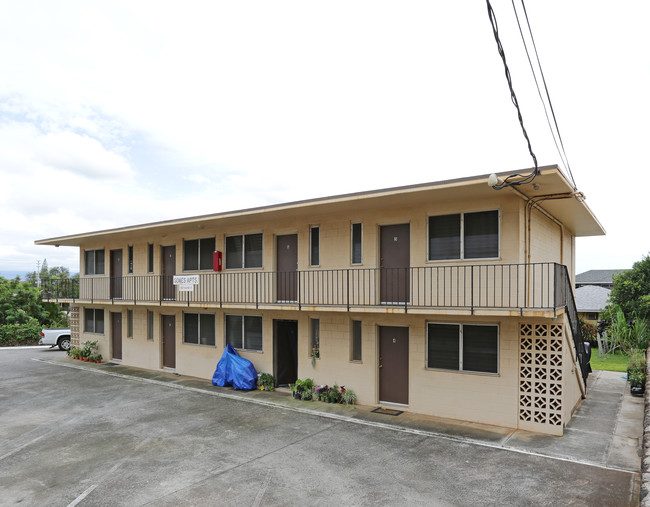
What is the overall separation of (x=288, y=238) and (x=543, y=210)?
23.0ft

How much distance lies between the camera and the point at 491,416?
992 cm

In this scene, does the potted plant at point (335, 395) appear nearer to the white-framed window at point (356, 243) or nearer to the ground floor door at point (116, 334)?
the white-framed window at point (356, 243)

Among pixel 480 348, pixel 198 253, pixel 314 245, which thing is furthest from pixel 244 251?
pixel 480 348

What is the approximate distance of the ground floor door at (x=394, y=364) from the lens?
1122cm

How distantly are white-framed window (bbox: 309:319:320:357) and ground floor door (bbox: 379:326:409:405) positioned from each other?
1.95m

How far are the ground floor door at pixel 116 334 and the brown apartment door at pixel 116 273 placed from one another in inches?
33.5

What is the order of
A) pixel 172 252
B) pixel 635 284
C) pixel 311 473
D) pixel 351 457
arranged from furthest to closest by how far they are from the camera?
1. pixel 635 284
2. pixel 172 252
3. pixel 351 457
4. pixel 311 473

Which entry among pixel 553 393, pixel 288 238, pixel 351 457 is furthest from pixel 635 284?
pixel 351 457

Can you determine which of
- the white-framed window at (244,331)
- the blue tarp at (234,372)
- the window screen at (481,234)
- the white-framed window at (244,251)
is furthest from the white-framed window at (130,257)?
the window screen at (481,234)

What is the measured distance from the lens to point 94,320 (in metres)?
20.3

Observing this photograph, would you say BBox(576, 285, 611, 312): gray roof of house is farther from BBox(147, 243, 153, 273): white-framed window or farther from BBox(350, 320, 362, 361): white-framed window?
BBox(147, 243, 153, 273): white-framed window

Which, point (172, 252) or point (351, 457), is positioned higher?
point (172, 252)

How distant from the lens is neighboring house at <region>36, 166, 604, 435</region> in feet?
31.7

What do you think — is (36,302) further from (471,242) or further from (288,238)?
(471,242)
